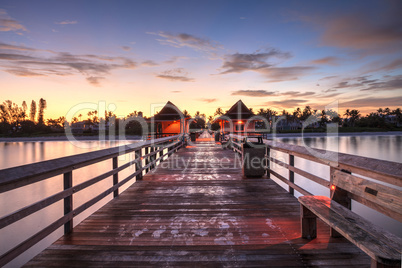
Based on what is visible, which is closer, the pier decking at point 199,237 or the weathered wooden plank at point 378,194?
the weathered wooden plank at point 378,194

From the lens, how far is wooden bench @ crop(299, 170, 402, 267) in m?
1.50

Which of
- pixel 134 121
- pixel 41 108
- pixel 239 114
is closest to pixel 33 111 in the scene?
pixel 41 108

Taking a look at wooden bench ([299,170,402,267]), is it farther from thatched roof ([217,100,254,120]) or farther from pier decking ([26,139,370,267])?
thatched roof ([217,100,254,120])

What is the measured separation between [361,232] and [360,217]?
34 cm

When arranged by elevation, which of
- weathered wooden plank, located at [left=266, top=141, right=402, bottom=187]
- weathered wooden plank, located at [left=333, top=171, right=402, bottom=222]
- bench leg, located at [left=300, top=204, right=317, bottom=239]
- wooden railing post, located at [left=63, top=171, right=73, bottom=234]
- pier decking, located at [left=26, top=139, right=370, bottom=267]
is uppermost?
weathered wooden plank, located at [left=266, top=141, right=402, bottom=187]

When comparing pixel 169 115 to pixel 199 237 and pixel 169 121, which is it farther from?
pixel 199 237

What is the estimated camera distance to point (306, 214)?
2.84 metres

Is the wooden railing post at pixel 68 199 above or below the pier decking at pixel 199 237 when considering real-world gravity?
above

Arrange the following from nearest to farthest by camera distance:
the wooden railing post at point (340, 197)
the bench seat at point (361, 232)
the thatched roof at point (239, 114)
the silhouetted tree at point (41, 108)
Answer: the bench seat at point (361, 232) → the wooden railing post at point (340, 197) → the thatched roof at point (239, 114) → the silhouetted tree at point (41, 108)

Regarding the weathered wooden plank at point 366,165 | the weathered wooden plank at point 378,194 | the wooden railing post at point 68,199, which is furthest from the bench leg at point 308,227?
the wooden railing post at point 68,199

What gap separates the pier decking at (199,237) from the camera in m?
2.42

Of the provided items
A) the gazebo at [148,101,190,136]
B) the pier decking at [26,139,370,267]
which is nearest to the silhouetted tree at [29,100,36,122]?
the gazebo at [148,101,190,136]

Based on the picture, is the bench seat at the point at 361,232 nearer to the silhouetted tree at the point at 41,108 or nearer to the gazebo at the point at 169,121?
the gazebo at the point at 169,121

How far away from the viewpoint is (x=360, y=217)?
6.79 feet
